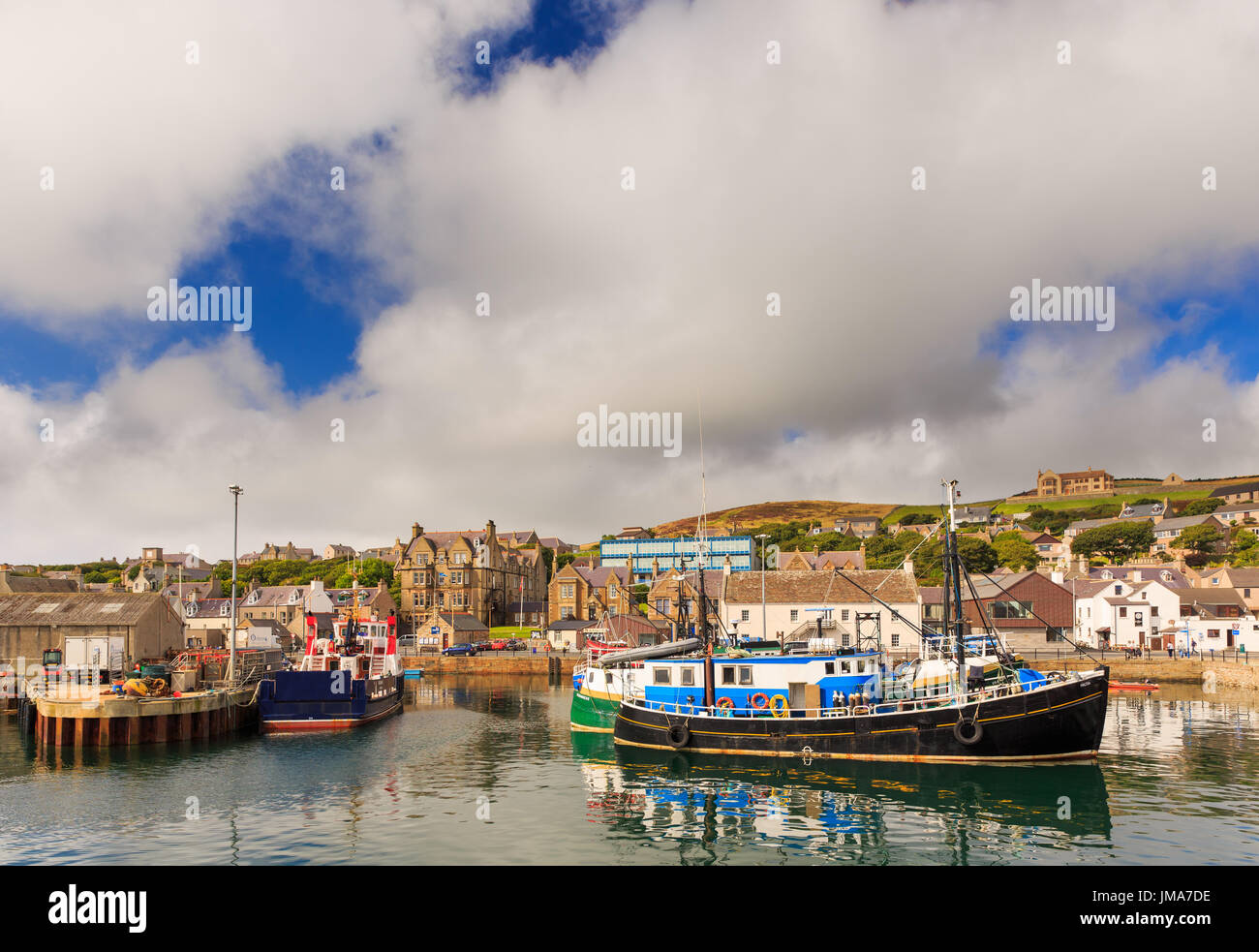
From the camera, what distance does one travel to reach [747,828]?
2638cm

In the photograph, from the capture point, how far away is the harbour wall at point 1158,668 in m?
66.9

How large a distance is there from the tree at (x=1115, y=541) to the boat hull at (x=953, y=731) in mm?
142878

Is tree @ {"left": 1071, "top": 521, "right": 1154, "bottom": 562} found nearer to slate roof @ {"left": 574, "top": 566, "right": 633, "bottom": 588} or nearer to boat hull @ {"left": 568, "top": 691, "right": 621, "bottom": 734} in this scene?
slate roof @ {"left": 574, "top": 566, "right": 633, "bottom": 588}

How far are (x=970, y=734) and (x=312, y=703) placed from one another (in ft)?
127

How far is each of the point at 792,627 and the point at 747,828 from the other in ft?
185

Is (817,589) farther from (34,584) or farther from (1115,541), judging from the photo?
(1115,541)

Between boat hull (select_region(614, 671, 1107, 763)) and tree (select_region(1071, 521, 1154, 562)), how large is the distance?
5625 inches

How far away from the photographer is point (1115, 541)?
158250mm

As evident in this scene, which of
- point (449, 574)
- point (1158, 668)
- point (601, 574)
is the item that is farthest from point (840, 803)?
point (449, 574)

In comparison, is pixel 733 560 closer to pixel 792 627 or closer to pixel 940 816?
pixel 792 627

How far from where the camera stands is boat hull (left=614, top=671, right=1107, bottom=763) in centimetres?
3412

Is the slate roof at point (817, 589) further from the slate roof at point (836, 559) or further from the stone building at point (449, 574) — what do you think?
the stone building at point (449, 574)
